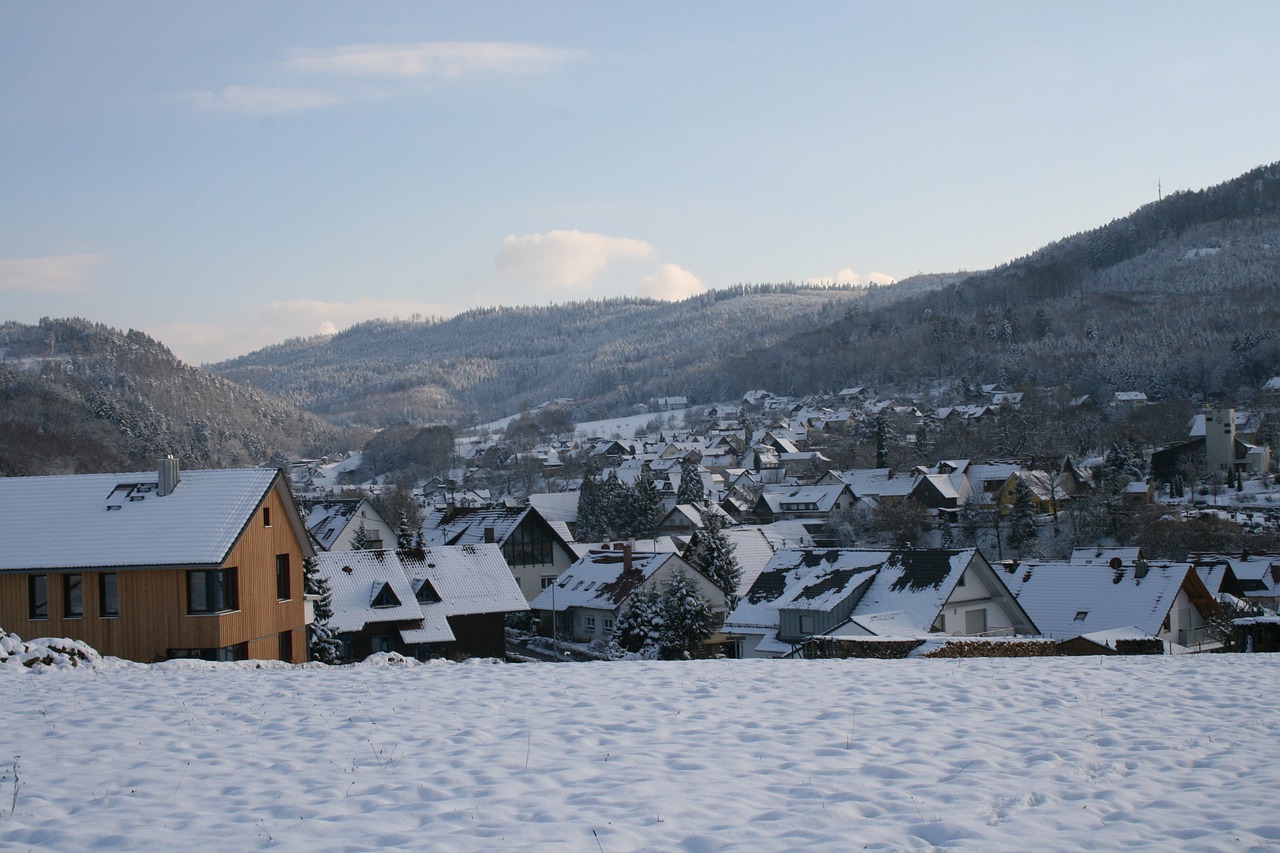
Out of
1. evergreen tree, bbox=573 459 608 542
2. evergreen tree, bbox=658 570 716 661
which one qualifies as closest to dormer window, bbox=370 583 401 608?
evergreen tree, bbox=658 570 716 661

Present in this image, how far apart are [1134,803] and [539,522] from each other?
130 feet

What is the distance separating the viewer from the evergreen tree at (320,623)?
2516 cm

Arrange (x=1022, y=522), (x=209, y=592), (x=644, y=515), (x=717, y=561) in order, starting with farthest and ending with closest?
(x=644, y=515) < (x=1022, y=522) < (x=717, y=561) < (x=209, y=592)

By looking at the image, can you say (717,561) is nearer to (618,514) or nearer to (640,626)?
(640,626)

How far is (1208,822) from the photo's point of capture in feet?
20.7

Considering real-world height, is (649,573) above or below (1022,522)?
above

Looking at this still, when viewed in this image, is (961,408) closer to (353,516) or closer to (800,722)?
(353,516)

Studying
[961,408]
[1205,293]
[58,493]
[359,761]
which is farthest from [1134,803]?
[1205,293]

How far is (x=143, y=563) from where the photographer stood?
17.8 meters

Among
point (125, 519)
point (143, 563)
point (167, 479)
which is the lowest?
point (143, 563)

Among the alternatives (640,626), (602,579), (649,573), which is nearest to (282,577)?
(640,626)

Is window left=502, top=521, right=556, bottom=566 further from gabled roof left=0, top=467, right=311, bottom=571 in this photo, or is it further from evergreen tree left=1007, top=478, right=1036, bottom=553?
evergreen tree left=1007, top=478, right=1036, bottom=553

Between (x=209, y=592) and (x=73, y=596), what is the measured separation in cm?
235

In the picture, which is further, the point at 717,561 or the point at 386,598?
the point at 717,561
